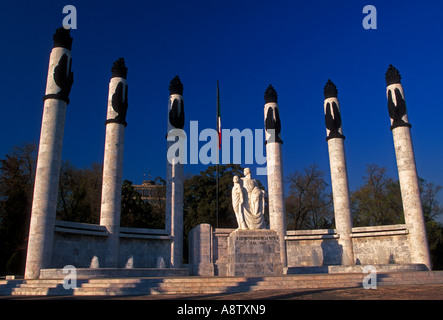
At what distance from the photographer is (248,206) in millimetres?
16938

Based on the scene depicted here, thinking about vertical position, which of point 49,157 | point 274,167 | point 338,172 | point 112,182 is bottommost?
point 112,182

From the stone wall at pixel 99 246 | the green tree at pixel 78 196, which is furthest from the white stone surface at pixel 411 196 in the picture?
the green tree at pixel 78 196

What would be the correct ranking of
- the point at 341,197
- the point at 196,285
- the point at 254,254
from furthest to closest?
the point at 341,197, the point at 254,254, the point at 196,285

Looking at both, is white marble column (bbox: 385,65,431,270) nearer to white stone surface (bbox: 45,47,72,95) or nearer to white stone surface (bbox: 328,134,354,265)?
white stone surface (bbox: 328,134,354,265)

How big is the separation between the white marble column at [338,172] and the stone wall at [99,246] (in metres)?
11.0

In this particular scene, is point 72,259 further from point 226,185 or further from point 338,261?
point 226,185

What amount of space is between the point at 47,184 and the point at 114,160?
4738 millimetres

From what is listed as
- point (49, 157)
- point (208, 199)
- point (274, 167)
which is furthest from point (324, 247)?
point (49, 157)

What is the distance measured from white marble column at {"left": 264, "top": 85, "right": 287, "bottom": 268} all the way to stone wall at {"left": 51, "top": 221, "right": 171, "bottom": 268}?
23.5 ft

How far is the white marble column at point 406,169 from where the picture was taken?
2203 centimetres

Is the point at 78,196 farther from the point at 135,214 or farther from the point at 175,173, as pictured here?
the point at 175,173

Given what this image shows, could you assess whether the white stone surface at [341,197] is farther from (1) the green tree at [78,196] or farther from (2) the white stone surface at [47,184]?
(1) the green tree at [78,196]
